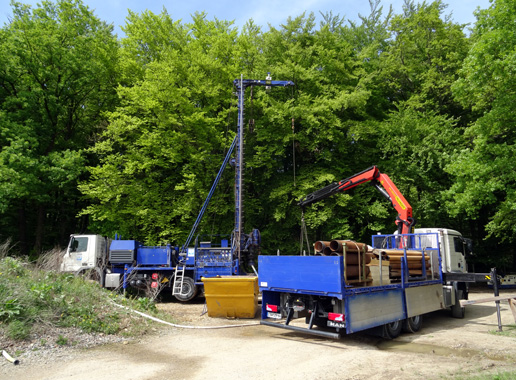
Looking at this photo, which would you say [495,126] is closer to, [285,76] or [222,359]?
[285,76]

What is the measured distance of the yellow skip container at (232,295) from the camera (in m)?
11.7

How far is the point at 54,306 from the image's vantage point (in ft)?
29.6

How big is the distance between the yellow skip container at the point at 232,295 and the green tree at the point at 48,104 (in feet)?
43.9

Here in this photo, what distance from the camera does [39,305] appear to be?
29.0ft

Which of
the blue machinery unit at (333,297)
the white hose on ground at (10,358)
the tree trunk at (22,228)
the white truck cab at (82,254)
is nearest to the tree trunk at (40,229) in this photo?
the tree trunk at (22,228)

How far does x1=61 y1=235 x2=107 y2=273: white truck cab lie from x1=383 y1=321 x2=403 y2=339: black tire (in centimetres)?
1331

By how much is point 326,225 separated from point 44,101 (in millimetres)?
19110

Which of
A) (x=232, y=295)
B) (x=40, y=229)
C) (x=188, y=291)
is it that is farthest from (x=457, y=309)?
(x=40, y=229)

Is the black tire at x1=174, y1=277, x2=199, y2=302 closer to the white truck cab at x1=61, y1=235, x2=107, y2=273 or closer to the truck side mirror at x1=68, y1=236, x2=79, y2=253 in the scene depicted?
the white truck cab at x1=61, y1=235, x2=107, y2=273

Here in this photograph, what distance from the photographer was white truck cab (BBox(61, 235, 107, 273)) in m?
17.4

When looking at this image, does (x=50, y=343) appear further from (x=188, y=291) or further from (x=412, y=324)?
(x=188, y=291)

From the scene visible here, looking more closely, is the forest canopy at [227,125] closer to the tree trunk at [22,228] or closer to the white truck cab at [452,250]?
the tree trunk at [22,228]

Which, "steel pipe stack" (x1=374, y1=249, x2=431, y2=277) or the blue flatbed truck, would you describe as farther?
"steel pipe stack" (x1=374, y1=249, x2=431, y2=277)

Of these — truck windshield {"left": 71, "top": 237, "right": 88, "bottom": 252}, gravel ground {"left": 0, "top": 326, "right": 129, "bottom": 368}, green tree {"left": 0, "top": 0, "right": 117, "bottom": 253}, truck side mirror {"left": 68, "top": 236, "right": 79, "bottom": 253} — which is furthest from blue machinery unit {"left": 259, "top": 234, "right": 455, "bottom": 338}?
green tree {"left": 0, "top": 0, "right": 117, "bottom": 253}
